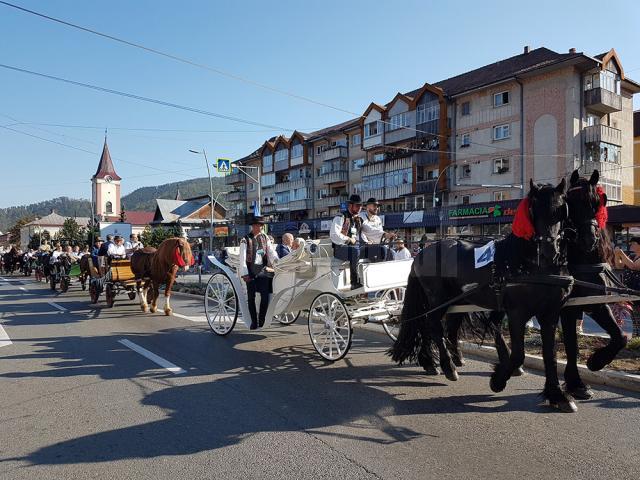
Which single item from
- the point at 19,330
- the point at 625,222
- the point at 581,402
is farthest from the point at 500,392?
the point at 625,222

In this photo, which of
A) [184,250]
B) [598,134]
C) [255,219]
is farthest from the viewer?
[598,134]

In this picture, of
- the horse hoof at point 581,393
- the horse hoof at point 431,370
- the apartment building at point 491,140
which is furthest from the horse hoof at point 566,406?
the apartment building at point 491,140

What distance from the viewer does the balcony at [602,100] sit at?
30.6m

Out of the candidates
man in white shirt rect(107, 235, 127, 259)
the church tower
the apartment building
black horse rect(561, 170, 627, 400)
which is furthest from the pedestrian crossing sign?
the church tower

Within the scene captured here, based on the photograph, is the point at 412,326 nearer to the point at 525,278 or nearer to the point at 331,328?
the point at 331,328

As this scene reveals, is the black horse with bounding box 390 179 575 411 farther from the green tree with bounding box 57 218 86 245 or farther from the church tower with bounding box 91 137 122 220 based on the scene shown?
the church tower with bounding box 91 137 122 220

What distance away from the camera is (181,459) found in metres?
3.76

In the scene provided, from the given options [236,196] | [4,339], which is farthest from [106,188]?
[4,339]

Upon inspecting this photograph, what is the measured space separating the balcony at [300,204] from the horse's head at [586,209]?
48.9 metres

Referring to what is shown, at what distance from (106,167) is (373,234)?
103434 mm

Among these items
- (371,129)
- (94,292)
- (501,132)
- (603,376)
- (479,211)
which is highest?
(371,129)

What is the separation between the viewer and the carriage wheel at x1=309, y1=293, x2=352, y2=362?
649 cm

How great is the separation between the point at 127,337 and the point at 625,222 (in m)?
25.9

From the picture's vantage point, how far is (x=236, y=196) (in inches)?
2704
